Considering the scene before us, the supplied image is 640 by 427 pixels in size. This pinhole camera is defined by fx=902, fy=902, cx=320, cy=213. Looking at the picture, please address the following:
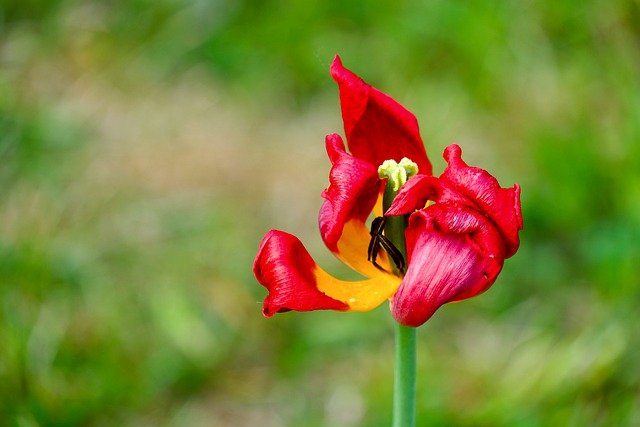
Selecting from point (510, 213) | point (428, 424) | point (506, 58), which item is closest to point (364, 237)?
point (510, 213)

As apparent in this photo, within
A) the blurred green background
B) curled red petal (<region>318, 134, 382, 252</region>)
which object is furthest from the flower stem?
the blurred green background

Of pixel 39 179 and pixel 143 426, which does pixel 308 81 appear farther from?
pixel 143 426

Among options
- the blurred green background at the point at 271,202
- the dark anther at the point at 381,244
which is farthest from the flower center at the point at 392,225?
the blurred green background at the point at 271,202

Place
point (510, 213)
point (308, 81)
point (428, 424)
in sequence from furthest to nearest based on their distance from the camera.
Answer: point (308, 81) < point (428, 424) < point (510, 213)

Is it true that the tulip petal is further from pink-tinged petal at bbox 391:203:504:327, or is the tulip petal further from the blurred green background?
the blurred green background

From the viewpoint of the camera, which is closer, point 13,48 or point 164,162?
point 164,162
